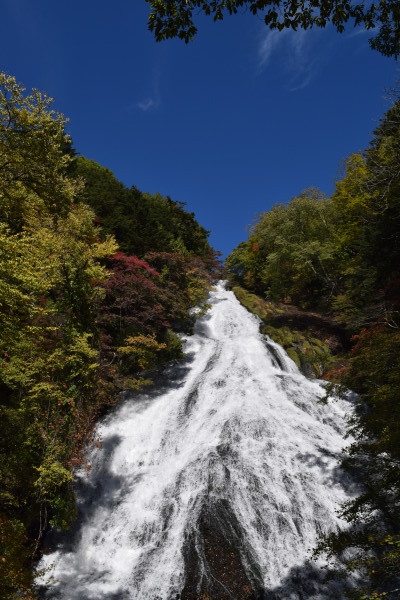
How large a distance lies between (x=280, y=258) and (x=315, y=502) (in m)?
21.8

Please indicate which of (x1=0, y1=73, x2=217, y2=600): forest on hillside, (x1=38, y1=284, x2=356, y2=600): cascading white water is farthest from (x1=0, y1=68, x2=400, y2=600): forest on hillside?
(x1=38, y1=284, x2=356, y2=600): cascading white water

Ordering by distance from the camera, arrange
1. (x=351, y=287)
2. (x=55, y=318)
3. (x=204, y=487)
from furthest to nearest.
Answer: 1. (x=351, y=287)
2. (x=55, y=318)
3. (x=204, y=487)

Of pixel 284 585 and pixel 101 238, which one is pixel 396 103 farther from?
pixel 101 238

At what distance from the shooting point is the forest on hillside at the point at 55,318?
835cm

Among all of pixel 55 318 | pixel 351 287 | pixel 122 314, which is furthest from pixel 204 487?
pixel 351 287

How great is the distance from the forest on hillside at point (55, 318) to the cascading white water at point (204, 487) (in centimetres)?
135

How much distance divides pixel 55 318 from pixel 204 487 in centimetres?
968

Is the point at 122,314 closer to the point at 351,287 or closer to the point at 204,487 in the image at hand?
the point at 204,487

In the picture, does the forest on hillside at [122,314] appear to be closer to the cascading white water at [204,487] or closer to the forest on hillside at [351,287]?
the forest on hillside at [351,287]

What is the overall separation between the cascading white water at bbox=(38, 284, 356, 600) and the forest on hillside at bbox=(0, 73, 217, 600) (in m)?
1.35

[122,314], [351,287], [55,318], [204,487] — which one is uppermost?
[122,314]

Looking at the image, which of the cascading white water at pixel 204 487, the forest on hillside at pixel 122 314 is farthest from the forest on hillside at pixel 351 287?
the cascading white water at pixel 204 487

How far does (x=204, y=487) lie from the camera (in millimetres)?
12242

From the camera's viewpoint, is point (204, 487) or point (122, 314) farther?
point (122, 314)
